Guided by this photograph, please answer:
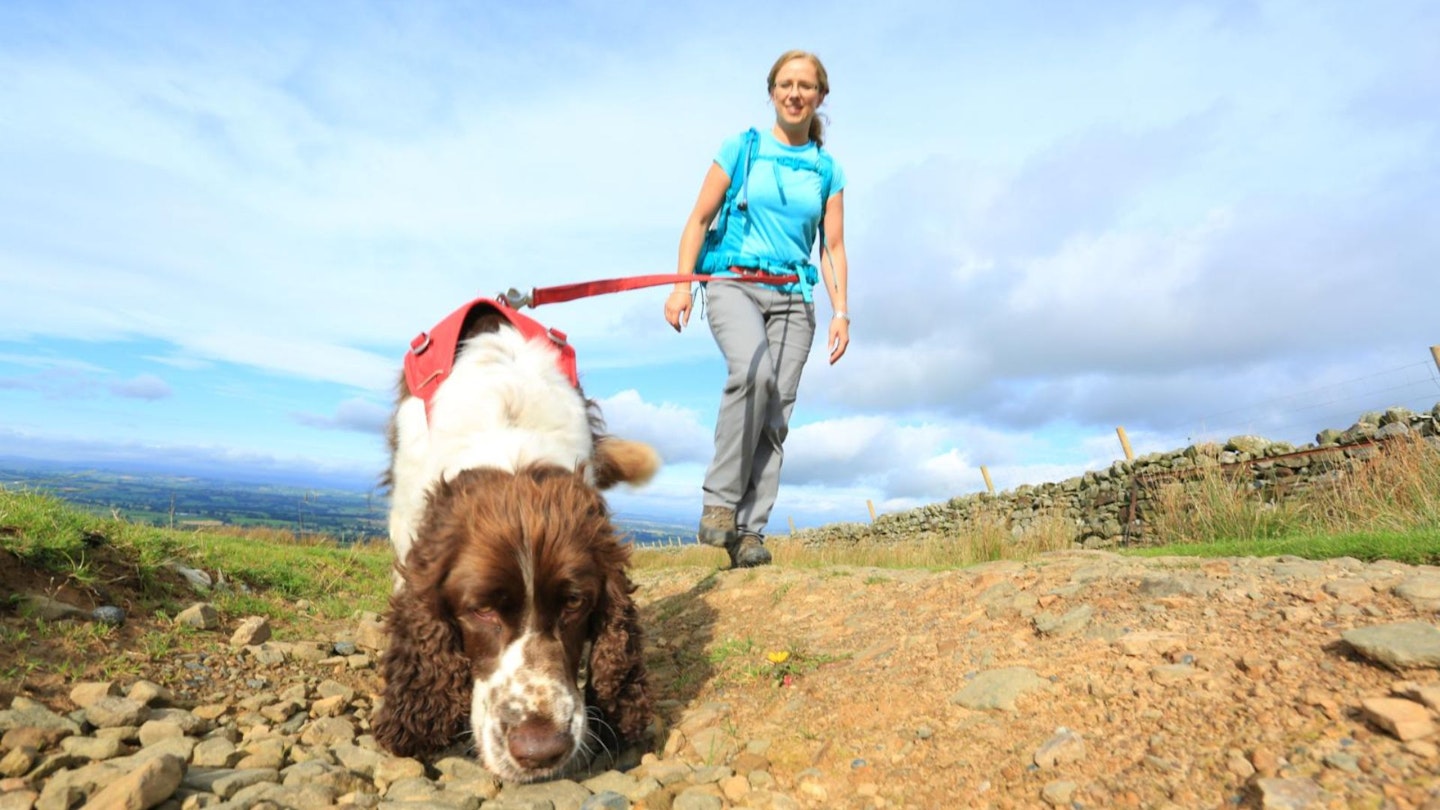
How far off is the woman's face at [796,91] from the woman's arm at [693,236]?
0.64 m

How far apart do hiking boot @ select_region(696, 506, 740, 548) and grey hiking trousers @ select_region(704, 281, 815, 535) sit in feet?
0.19

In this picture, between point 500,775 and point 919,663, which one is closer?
point 500,775

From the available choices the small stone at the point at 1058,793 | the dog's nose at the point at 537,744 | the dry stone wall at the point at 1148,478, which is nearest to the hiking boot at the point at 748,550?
the dog's nose at the point at 537,744

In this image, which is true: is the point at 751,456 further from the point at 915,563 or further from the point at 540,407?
the point at 915,563

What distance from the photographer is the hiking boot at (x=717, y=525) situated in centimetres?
605

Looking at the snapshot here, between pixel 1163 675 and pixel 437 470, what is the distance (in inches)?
117

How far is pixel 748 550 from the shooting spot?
20.5 feet

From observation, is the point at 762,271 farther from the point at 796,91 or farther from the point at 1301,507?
the point at 1301,507

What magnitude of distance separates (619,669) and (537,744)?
581 millimetres

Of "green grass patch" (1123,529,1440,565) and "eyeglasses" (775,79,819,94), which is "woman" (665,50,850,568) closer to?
"eyeglasses" (775,79,819,94)

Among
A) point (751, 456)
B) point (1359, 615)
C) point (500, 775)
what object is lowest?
point (500, 775)

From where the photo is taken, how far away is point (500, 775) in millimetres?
2703

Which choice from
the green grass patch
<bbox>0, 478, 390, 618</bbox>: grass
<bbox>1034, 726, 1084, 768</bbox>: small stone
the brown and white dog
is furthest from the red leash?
the green grass patch

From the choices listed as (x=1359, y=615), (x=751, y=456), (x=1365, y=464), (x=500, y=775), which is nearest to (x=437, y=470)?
(x=500, y=775)
